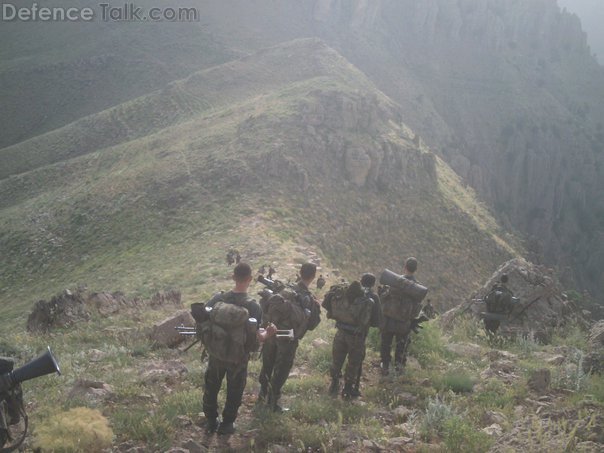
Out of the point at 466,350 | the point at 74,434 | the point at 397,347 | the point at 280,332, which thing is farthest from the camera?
the point at 466,350

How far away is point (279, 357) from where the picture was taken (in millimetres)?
6891

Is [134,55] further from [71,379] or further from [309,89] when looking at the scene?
[71,379]

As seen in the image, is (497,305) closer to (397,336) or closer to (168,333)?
(397,336)

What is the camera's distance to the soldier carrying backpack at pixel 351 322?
734cm

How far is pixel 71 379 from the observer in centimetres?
810

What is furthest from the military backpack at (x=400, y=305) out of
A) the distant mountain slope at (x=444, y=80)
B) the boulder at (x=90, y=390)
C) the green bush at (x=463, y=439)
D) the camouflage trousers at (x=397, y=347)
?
the distant mountain slope at (x=444, y=80)

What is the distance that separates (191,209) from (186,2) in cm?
6170

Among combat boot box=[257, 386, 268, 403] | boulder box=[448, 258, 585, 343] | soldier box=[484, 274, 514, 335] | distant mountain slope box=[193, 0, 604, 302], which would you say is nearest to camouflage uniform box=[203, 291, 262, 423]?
combat boot box=[257, 386, 268, 403]

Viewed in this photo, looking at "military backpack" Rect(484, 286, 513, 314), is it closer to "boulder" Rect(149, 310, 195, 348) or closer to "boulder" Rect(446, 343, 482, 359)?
"boulder" Rect(446, 343, 482, 359)

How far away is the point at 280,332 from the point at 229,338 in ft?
3.21

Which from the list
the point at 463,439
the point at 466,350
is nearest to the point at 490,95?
the point at 466,350

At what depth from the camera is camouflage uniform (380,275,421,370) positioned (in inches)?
340

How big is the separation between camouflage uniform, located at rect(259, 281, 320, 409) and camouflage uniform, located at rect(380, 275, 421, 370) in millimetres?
2112

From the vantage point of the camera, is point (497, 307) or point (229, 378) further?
point (497, 307)
